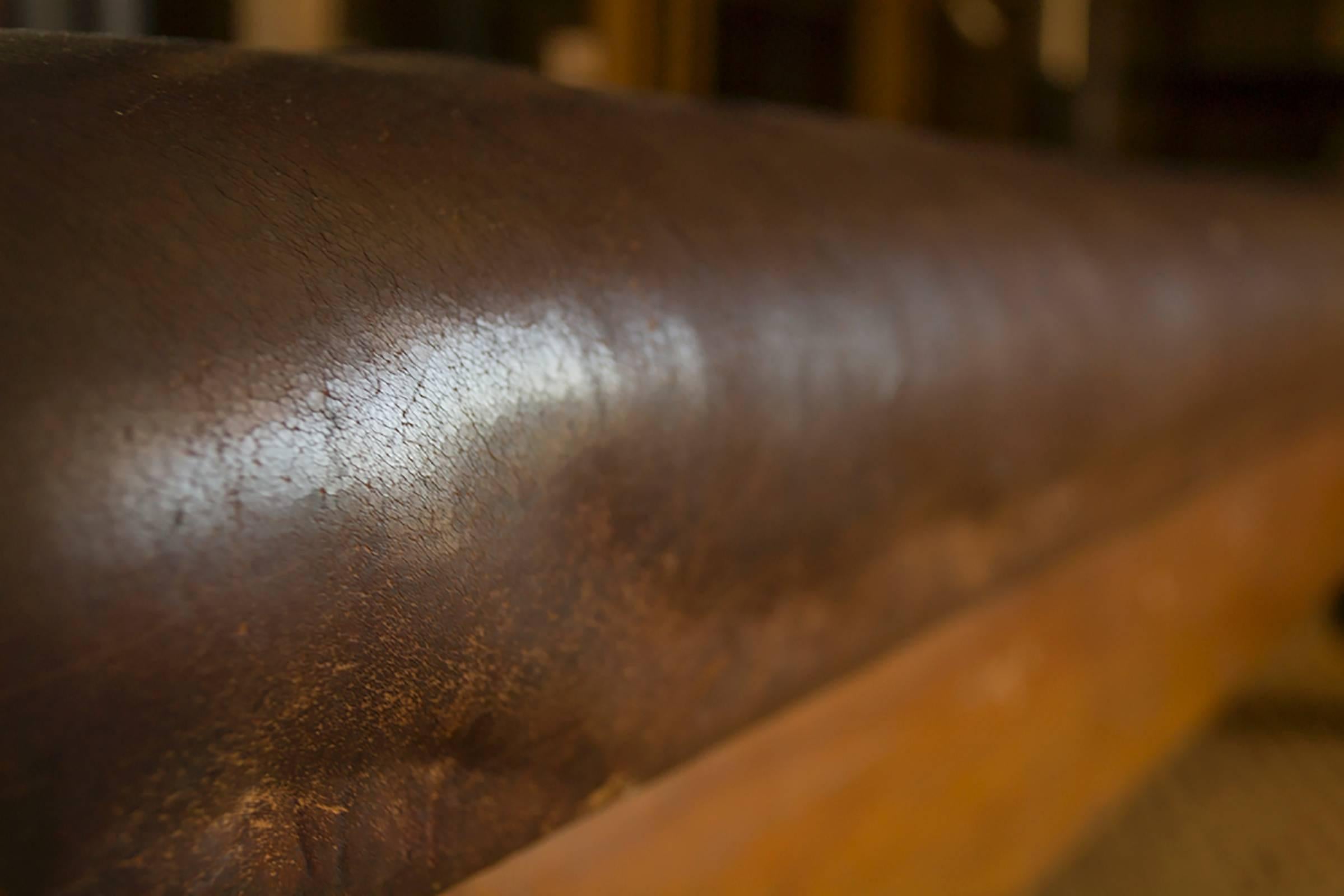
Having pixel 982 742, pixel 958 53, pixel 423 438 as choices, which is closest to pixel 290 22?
pixel 982 742

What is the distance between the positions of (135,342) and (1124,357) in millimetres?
362

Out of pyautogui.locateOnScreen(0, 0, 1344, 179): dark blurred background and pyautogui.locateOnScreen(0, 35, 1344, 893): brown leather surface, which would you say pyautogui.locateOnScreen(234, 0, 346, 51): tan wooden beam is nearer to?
pyautogui.locateOnScreen(0, 0, 1344, 179): dark blurred background

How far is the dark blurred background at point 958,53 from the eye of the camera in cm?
186

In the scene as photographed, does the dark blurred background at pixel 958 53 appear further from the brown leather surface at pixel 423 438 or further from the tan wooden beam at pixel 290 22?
the brown leather surface at pixel 423 438

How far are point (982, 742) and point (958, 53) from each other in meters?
3.09

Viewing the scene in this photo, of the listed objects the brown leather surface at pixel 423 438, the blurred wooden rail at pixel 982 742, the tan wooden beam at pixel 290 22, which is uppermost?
the tan wooden beam at pixel 290 22

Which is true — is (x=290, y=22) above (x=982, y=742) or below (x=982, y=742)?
above

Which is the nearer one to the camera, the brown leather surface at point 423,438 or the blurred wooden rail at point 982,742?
the brown leather surface at point 423,438

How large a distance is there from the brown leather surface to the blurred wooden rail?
0.12 feet

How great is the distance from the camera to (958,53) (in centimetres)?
320

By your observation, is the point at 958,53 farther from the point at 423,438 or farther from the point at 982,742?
the point at 423,438

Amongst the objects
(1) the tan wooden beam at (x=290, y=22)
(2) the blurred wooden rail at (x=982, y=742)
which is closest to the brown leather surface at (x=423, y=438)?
(2) the blurred wooden rail at (x=982, y=742)

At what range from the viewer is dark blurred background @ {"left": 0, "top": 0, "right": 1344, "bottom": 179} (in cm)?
186

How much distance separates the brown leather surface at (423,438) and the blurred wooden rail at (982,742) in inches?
1.4
